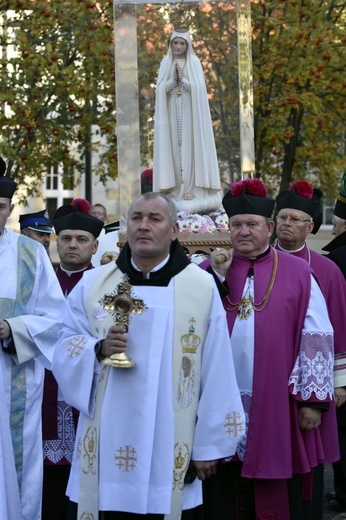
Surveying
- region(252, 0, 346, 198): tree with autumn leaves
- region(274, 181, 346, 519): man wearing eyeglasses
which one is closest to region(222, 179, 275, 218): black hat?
region(274, 181, 346, 519): man wearing eyeglasses

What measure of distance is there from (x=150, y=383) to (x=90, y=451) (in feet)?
1.48

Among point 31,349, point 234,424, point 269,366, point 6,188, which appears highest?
point 6,188

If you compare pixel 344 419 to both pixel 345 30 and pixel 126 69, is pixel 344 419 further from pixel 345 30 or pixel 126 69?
pixel 345 30

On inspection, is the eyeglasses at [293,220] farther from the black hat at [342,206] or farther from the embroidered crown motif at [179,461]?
the embroidered crown motif at [179,461]

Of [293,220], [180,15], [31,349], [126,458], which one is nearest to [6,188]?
[31,349]

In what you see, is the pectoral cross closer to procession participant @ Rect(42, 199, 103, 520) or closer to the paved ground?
procession participant @ Rect(42, 199, 103, 520)

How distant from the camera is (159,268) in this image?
5.84 metres

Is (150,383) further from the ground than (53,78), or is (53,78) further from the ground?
(53,78)

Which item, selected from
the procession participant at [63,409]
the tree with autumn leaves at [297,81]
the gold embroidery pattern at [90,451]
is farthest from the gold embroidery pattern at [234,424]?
the tree with autumn leaves at [297,81]

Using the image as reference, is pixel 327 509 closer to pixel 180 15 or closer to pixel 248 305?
pixel 248 305

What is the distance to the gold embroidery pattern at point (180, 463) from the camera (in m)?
5.69

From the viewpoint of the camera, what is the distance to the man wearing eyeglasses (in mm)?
7797

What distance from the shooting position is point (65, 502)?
7902 millimetres

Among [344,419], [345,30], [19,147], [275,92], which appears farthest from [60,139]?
[344,419]
